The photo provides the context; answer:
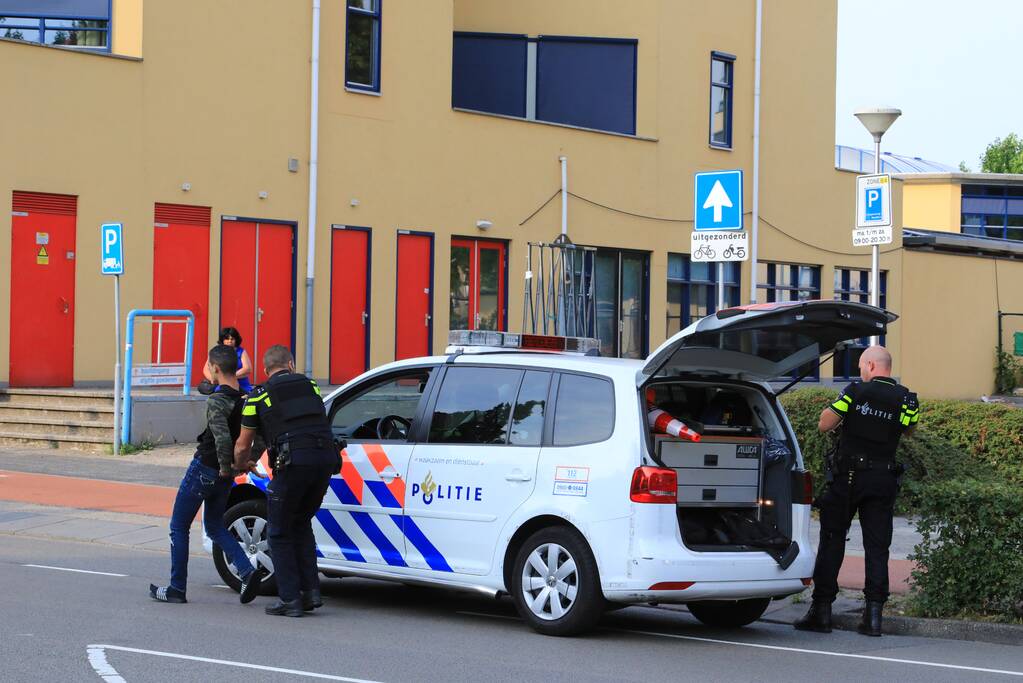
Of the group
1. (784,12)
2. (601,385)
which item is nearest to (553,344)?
(601,385)

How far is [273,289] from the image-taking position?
23562mm

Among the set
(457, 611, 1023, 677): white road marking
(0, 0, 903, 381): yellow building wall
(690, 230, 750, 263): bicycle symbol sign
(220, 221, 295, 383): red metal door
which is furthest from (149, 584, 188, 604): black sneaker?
(220, 221, 295, 383): red metal door

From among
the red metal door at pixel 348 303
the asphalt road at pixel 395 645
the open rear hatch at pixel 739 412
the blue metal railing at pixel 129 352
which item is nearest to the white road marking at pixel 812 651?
the asphalt road at pixel 395 645

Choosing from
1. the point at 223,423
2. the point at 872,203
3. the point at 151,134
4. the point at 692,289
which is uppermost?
the point at 151,134

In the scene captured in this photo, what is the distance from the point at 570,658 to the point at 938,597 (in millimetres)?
3015

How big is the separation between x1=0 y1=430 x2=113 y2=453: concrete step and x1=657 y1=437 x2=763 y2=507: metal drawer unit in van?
12250mm

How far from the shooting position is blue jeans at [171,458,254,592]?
Answer: 9727 mm

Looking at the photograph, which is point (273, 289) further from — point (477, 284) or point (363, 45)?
point (363, 45)

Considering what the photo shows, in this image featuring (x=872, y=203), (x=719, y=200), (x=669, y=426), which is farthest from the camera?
(x=872, y=203)

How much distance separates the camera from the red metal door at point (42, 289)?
20875 millimetres

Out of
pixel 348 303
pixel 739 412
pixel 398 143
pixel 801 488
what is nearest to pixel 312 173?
pixel 398 143

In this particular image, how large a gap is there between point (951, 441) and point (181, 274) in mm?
12356

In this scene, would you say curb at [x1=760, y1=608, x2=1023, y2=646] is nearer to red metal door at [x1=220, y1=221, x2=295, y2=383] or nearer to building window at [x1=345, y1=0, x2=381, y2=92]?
red metal door at [x1=220, y1=221, x2=295, y2=383]

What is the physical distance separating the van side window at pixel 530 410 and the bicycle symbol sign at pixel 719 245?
3.60m
